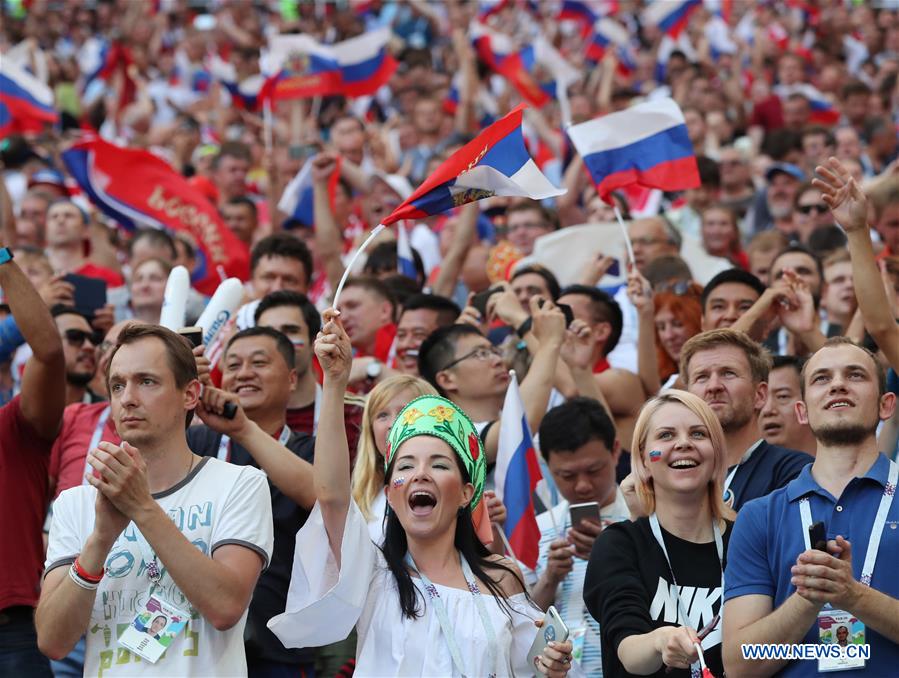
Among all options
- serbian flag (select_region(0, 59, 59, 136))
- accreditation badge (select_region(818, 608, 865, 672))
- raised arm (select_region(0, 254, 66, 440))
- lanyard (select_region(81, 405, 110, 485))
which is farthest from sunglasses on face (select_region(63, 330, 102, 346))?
serbian flag (select_region(0, 59, 59, 136))

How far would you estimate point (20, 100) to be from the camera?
39.0ft

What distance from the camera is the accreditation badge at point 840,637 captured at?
4.54 metres

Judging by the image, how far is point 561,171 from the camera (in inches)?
522

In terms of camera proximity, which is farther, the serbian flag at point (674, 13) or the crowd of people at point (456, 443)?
the serbian flag at point (674, 13)

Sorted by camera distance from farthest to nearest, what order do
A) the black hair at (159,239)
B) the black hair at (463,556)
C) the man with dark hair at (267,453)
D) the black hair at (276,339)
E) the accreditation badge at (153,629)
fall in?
the black hair at (159,239) < the black hair at (276,339) < the man with dark hair at (267,453) < the black hair at (463,556) < the accreditation badge at (153,629)

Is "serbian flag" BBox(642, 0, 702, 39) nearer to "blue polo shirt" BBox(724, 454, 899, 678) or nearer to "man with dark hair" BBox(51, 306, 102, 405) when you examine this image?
"man with dark hair" BBox(51, 306, 102, 405)

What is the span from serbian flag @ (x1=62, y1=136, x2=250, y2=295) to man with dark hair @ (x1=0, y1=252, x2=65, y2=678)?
12.2 ft

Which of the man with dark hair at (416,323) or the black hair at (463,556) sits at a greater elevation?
the man with dark hair at (416,323)

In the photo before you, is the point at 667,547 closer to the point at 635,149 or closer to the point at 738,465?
the point at 738,465

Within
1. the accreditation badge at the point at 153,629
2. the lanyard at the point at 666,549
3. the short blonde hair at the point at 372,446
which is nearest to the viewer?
the accreditation badge at the point at 153,629

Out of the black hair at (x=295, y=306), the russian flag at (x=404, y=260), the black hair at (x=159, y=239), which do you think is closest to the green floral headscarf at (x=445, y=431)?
the black hair at (x=295, y=306)

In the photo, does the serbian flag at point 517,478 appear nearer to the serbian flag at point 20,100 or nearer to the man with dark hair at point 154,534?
the man with dark hair at point 154,534

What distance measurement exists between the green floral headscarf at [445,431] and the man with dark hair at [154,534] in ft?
1.70

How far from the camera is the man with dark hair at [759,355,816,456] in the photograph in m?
6.59
